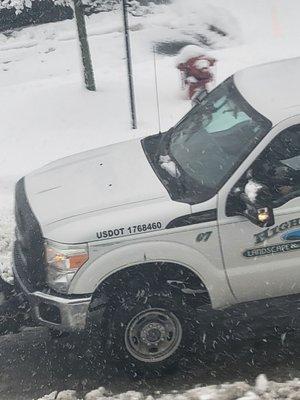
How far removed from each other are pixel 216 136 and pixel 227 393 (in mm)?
1971

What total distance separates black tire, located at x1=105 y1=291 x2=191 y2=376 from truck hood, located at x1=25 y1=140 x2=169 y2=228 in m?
0.71

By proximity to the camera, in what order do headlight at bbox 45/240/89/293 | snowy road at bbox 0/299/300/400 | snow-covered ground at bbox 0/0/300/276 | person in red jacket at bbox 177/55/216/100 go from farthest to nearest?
1. person in red jacket at bbox 177/55/216/100
2. snow-covered ground at bbox 0/0/300/276
3. snowy road at bbox 0/299/300/400
4. headlight at bbox 45/240/89/293

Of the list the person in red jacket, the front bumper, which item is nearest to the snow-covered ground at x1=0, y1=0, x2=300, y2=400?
the person in red jacket

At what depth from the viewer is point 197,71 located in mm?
10344

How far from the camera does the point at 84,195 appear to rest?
17.2ft

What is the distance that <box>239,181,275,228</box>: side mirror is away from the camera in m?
4.66

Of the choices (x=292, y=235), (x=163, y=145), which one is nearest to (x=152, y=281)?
(x=292, y=235)

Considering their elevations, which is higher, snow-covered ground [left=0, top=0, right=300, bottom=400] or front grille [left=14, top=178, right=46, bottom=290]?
front grille [left=14, top=178, right=46, bottom=290]

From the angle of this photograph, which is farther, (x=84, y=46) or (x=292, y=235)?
(x=84, y=46)

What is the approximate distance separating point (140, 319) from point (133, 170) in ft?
3.95

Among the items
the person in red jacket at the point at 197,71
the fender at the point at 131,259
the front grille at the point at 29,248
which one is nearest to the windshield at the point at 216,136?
the fender at the point at 131,259

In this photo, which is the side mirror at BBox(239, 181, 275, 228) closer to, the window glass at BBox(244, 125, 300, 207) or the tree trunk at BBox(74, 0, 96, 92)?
the window glass at BBox(244, 125, 300, 207)

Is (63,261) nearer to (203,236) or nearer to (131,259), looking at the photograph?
(131,259)

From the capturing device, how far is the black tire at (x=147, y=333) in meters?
4.95
